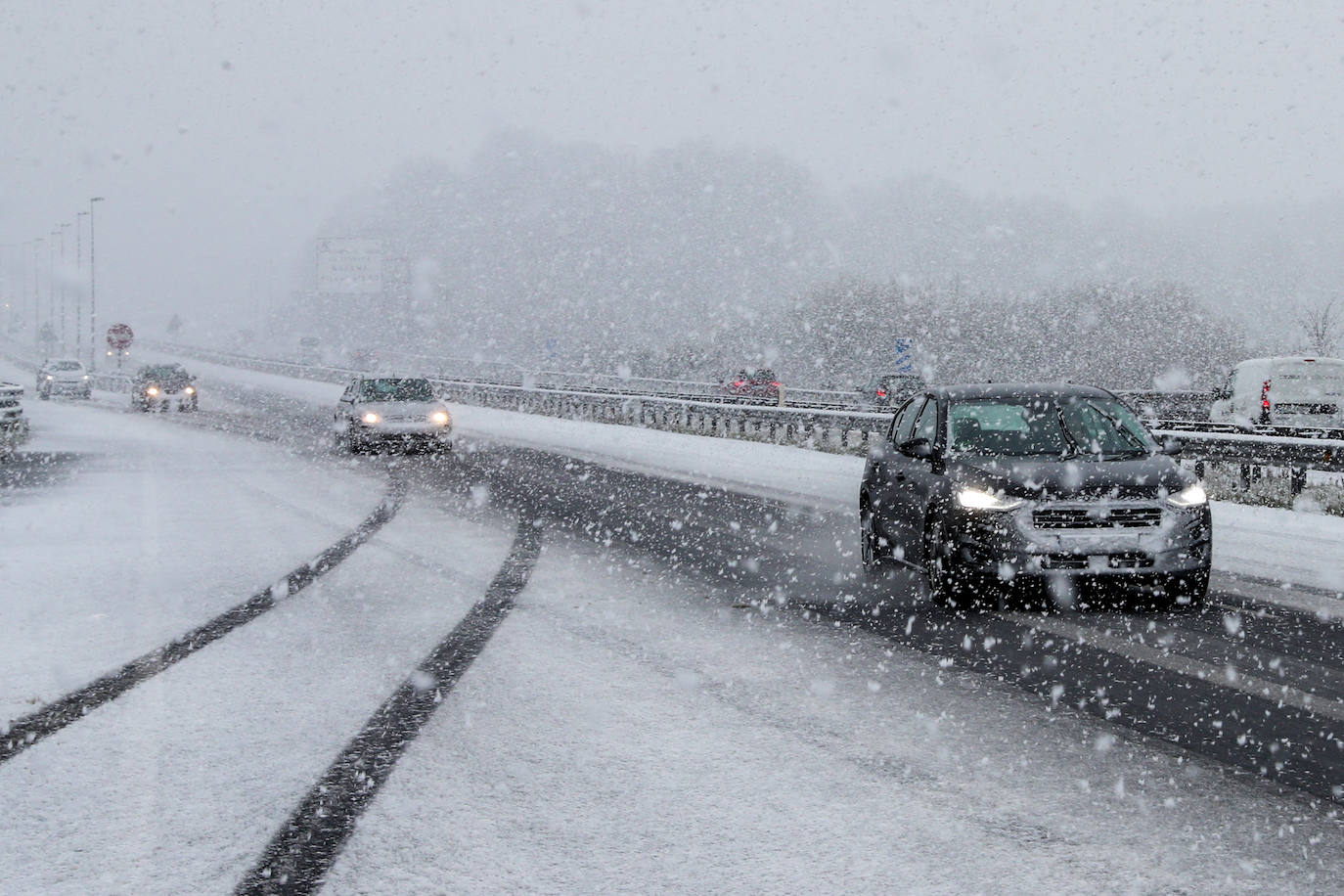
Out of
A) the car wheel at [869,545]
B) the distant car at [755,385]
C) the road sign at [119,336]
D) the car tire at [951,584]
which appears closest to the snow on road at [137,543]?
the car wheel at [869,545]

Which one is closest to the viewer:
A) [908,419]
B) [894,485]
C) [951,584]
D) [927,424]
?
[951,584]

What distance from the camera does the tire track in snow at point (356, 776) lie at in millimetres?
4059

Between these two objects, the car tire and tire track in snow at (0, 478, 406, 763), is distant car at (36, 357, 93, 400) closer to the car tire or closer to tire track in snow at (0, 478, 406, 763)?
tire track in snow at (0, 478, 406, 763)

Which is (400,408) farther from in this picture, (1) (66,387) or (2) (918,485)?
(1) (66,387)

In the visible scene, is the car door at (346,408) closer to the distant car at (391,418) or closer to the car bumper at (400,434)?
the distant car at (391,418)

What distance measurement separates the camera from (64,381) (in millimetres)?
49500

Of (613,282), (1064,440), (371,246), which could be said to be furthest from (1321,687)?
(613,282)

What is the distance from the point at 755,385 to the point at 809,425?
1930 centimetres

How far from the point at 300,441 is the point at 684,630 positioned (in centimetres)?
2113

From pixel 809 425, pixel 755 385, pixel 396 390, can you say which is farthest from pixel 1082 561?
pixel 755 385

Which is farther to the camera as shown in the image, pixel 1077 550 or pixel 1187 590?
pixel 1187 590

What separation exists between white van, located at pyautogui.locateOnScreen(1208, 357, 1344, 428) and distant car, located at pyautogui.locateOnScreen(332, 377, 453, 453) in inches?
543

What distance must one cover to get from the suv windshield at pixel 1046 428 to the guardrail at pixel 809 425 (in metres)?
4.51

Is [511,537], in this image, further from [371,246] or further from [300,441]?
[371,246]
